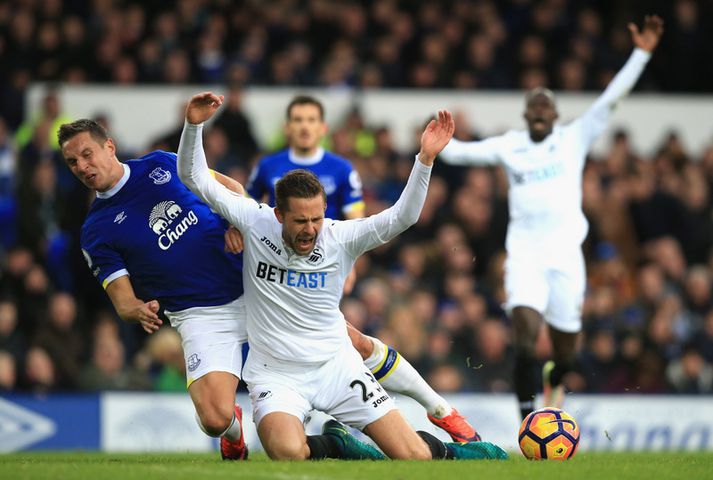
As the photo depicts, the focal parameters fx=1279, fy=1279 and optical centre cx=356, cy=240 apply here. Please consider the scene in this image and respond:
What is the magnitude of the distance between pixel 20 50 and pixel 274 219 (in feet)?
31.9

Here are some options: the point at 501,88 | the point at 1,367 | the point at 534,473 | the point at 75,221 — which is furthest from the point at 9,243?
the point at 534,473

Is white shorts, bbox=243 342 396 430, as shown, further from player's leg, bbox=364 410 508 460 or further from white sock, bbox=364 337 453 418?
A: white sock, bbox=364 337 453 418

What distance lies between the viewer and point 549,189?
11.1 metres

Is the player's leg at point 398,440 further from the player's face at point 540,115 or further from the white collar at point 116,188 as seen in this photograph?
the player's face at point 540,115

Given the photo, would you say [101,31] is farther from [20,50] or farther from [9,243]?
[9,243]

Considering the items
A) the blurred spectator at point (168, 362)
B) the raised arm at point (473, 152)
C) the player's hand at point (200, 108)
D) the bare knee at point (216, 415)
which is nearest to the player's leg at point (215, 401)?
the bare knee at point (216, 415)

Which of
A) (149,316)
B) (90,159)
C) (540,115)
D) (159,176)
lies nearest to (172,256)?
(159,176)

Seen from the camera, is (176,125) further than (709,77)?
No

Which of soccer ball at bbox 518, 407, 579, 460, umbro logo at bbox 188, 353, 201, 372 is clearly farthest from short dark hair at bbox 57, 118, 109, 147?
soccer ball at bbox 518, 407, 579, 460

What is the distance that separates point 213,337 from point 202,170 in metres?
1.24

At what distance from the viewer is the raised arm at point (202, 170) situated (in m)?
8.12

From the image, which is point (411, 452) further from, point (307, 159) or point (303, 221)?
point (307, 159)

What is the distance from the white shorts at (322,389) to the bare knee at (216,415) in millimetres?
239

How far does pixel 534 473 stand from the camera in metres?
7.37
